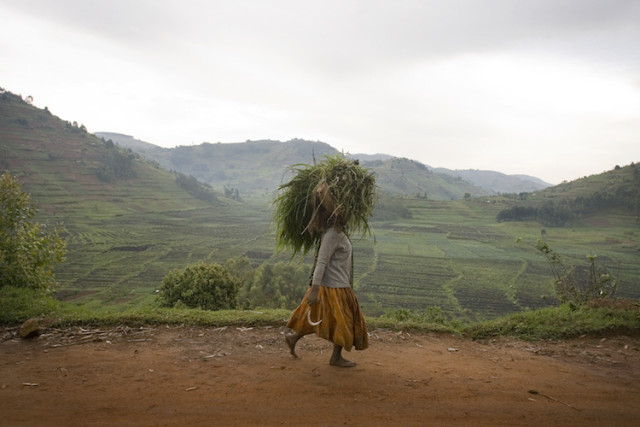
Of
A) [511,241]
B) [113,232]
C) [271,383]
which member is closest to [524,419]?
[271,383]

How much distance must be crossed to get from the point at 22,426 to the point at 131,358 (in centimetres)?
135

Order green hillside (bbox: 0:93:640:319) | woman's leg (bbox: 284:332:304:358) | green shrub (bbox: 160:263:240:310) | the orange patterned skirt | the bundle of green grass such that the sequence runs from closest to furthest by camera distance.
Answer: the orange patterned skirt → the bundle of green grass → woman's leg (bbox: 284:332:304:358) → green shrub (bbox: 160:263:240:310) → green hillside (bbox: 0:93:640:319)

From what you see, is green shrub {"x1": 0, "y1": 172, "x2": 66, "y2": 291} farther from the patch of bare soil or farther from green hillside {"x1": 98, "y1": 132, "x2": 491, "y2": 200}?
green hillside {"x1": 98, "y1": 132, "x2": 491, "y2": 200}

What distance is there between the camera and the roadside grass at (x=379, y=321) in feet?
16.3

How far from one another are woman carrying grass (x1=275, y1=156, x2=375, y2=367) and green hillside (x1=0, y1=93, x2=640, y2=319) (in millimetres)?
7241

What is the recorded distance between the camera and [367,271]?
123 feet

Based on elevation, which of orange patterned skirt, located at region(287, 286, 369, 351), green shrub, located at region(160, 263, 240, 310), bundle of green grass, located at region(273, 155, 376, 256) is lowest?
green shrub, located at region(160, 263, 240, 310)

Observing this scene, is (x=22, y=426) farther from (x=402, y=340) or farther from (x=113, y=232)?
(x=113, y=232)

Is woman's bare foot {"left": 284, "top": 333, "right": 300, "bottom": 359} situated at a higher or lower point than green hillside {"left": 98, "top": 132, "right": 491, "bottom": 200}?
lower

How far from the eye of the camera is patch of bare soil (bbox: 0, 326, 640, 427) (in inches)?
110

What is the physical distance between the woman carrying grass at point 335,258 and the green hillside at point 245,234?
7.24 m

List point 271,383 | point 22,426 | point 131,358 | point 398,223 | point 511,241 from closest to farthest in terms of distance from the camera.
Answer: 1. point 22,426
2. point 271,383
3. point 131,358
4. point 511,241
5. point 398,223

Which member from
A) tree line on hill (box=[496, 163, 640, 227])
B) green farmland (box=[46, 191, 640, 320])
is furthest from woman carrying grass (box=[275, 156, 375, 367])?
tree line on hill (box=[496, 163, 640, 227])

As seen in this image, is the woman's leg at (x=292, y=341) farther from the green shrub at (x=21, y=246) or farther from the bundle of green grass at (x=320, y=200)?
the green shrub at (x=21, y=246)
